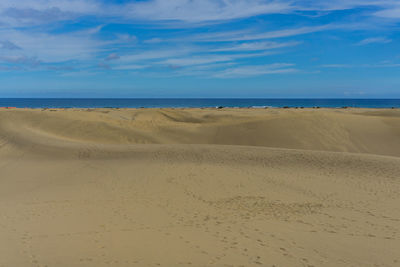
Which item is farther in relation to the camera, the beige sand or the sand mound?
the sand mound

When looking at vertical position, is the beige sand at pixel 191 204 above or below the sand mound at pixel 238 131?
below

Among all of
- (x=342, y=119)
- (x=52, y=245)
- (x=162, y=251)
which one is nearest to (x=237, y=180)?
(x=162, y=251)

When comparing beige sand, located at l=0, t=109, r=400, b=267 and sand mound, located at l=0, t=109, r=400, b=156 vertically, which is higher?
sand mound, located at l=0, t=109, r=400, b=156

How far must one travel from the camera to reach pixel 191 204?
8188 millimetres

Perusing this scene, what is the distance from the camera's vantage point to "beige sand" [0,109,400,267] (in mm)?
5419

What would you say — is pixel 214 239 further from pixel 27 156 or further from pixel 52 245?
pixel 27 156

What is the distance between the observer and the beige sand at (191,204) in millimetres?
5419

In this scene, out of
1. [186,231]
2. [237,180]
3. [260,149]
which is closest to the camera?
[186,231]

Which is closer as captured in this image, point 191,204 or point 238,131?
point 191,204

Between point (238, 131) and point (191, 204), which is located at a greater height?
point (238, 131)

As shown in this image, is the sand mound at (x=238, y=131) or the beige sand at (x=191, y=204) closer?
the beige sand at (x=191, y=204)

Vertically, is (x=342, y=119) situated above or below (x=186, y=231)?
above

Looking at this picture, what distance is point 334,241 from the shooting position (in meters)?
5.99

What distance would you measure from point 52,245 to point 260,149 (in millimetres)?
9646
